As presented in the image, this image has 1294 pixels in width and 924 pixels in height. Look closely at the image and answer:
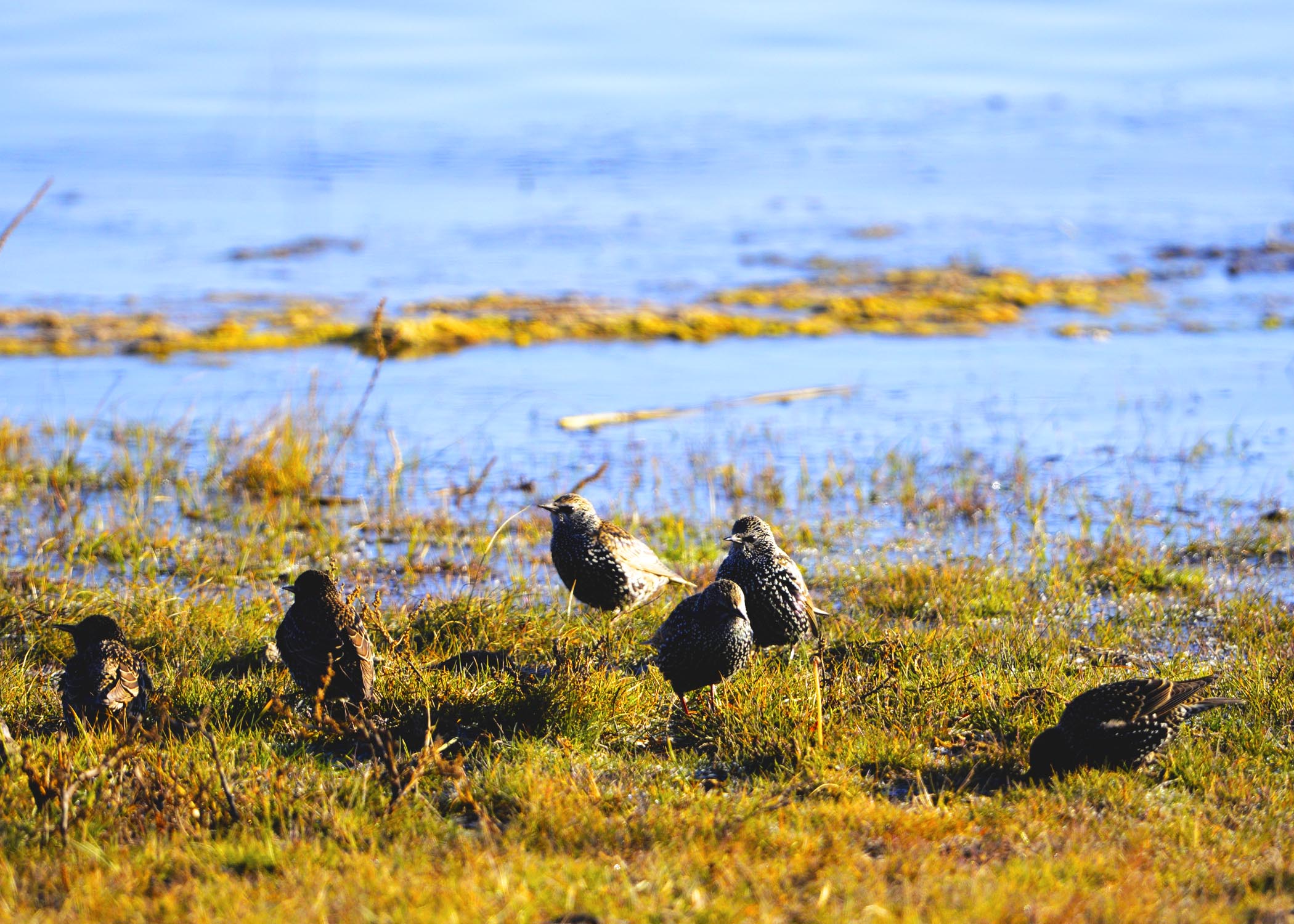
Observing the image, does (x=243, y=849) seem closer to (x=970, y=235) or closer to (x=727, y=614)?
(x=727, y=614)

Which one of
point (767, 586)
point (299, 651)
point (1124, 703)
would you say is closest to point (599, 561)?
point (767, 586)

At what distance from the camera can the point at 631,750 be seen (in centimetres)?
503

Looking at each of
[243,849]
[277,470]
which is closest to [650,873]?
[243,849]

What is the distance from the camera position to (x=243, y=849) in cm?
394

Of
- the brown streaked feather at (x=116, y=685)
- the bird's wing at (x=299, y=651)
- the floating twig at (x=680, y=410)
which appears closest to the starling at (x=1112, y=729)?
the bird's wing at (x=299, y=651)

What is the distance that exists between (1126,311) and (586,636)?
14.0 m

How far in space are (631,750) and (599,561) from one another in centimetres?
145

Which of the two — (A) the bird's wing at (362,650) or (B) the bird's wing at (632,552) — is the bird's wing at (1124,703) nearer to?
(B) the bird's wing at (632,552)

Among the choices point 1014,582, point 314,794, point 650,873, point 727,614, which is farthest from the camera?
point 1014,582

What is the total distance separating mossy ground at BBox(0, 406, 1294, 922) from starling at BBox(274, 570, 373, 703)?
148mm

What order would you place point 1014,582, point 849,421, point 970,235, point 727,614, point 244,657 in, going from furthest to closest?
point 970,235, point 849,421, point 1014,582, point 244,657, point 727,614

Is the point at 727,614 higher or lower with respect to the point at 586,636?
higher

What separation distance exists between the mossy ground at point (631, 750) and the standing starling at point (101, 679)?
0.16 meters

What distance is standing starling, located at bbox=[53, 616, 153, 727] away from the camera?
4879 millimetres
